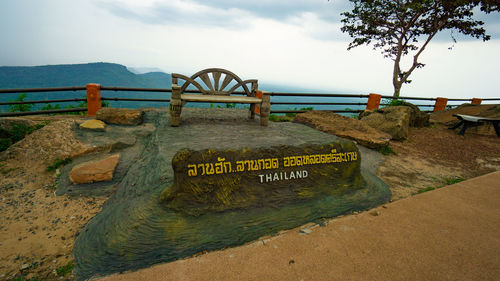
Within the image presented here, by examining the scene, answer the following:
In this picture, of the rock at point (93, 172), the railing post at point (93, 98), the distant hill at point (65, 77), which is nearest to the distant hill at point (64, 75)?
the distant hill at point (65, 77)

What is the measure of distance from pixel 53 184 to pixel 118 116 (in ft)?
6.40

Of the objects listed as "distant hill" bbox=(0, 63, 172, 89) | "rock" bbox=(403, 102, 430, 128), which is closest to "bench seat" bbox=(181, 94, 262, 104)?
"rock" bbox=(403, 102, 430, 128)

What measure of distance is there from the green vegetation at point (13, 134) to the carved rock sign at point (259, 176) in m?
3.26

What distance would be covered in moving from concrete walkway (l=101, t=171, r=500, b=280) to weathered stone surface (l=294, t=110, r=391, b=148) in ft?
7.51

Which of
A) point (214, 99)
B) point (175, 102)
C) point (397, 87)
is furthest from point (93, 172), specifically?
point (397, 87)

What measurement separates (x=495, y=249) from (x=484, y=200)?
1.15 metres

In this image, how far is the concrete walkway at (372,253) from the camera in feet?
4.97

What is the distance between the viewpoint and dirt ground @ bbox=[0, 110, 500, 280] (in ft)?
5.63

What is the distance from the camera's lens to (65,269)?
159 cm

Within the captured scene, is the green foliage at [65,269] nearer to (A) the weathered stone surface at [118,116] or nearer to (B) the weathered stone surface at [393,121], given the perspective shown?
(A) the weathered stone surface at [118,116]

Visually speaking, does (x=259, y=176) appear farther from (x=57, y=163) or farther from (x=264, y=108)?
(x=57, y=163)

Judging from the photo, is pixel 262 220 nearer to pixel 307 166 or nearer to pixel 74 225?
pixel 307 166

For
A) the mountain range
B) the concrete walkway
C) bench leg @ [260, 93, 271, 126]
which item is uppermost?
the mountain range

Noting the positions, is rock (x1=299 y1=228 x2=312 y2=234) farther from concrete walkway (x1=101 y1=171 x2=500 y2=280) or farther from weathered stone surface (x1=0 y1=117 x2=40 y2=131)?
weathered stone surface (x1=0 y1=117 x2=40 y2=131)
